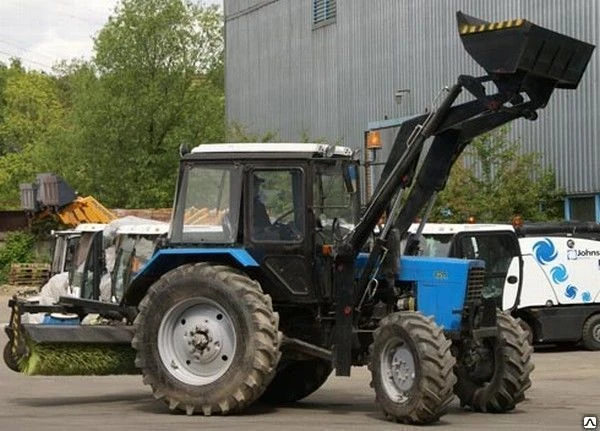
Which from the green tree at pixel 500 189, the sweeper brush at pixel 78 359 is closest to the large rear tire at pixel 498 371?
the sweeper brush at pixel 78 359

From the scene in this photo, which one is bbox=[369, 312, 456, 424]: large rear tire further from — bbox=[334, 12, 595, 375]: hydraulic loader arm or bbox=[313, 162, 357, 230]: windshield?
bbox=[313, 162, 357, 230]: windshield

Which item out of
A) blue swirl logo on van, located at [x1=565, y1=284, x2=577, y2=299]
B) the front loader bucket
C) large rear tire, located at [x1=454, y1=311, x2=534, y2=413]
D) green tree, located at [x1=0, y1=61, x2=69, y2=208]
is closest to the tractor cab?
large rear tire, located at [x1=454, y1=311, x2=534, y2=413]

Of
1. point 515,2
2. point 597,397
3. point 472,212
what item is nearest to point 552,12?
point 515,2

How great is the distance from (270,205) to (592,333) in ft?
35.7

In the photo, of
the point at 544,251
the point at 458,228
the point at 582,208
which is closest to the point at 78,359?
the point at 458,228

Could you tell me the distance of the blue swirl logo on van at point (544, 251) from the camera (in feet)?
69.7

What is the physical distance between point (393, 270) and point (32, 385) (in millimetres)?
6667

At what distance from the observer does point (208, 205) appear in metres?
12.9

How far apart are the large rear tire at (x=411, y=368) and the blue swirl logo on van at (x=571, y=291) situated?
10.3 metres

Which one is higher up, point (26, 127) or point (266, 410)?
point (26, 127)

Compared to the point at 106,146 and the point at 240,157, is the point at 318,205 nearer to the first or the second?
the point at 240,157

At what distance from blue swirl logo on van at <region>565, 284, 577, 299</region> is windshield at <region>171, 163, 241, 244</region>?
1038cm

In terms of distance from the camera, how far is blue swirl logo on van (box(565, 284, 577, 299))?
21.4m

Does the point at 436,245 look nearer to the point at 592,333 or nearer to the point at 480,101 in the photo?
the point at 592,333
